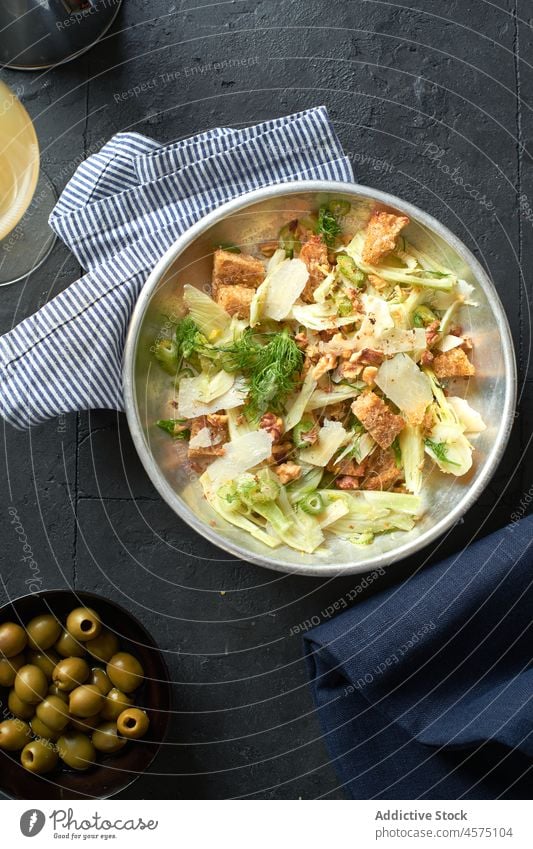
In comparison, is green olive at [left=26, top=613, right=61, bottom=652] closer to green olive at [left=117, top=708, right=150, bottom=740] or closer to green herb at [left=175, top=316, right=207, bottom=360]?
green olive at [left=117, top=708, right=150, bottom=740]

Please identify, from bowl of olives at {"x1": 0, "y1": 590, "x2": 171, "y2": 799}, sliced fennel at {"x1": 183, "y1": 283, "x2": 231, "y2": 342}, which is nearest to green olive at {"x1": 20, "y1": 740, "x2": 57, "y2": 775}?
bowl of olives at {"x1": 0, "y1": 590, "x2": 171, "y2": 799}

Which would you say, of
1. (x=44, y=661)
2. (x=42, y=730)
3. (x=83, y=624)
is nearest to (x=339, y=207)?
(x=83, y=624)

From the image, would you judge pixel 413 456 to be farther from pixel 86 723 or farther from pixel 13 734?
pixel 13 734

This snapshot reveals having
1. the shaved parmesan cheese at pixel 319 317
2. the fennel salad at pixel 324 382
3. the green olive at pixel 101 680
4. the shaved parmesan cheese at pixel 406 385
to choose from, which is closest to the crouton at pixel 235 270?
the fennel salad at pixel 324 382

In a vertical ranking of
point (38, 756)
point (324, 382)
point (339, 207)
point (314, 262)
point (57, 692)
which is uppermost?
point (339, 207)

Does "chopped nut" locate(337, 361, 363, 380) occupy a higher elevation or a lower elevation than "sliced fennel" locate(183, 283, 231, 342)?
lower

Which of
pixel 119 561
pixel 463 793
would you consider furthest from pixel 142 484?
pixel 463 793

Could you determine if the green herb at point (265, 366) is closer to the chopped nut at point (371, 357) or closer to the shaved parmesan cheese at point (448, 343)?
the chopped nut at point (371, 357)

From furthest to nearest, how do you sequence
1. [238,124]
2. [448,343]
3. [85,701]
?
[238,124] → [448,343] → [85,701]
